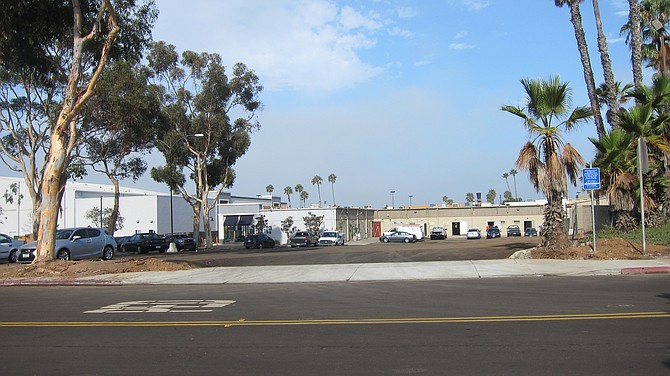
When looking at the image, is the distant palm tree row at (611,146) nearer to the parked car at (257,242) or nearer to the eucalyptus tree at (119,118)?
the eucalyptus tree at (119,118)

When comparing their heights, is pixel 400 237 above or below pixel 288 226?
below

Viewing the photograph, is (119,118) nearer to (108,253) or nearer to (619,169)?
(108,253)

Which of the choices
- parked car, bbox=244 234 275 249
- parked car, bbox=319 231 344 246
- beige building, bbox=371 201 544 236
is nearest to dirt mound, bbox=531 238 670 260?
parked car, bbox=244 234 275 249

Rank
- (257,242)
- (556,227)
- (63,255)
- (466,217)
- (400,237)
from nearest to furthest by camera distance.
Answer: (556,227)
(63,255)
(257,242)
(400,237)
(466,217)

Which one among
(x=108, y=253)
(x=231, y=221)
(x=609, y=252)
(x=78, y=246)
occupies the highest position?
(x=231, y=221)

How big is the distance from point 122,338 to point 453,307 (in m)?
5.89

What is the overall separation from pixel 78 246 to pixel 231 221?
169 ft

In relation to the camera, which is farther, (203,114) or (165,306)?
(203,114)

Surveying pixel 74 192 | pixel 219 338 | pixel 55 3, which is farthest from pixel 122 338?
pixel 74 192

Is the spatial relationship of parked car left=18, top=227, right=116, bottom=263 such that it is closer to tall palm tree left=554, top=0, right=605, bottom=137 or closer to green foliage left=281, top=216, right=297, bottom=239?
tall palm tree left=554, top=0, right=605, bottom=137

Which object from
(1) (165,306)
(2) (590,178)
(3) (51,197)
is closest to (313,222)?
(3) (51,197)

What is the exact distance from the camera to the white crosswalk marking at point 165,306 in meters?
11.3

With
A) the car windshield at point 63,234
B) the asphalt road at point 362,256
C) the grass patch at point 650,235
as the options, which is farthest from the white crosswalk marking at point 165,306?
the car windshield at point 63,234

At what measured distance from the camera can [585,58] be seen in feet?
82.6
